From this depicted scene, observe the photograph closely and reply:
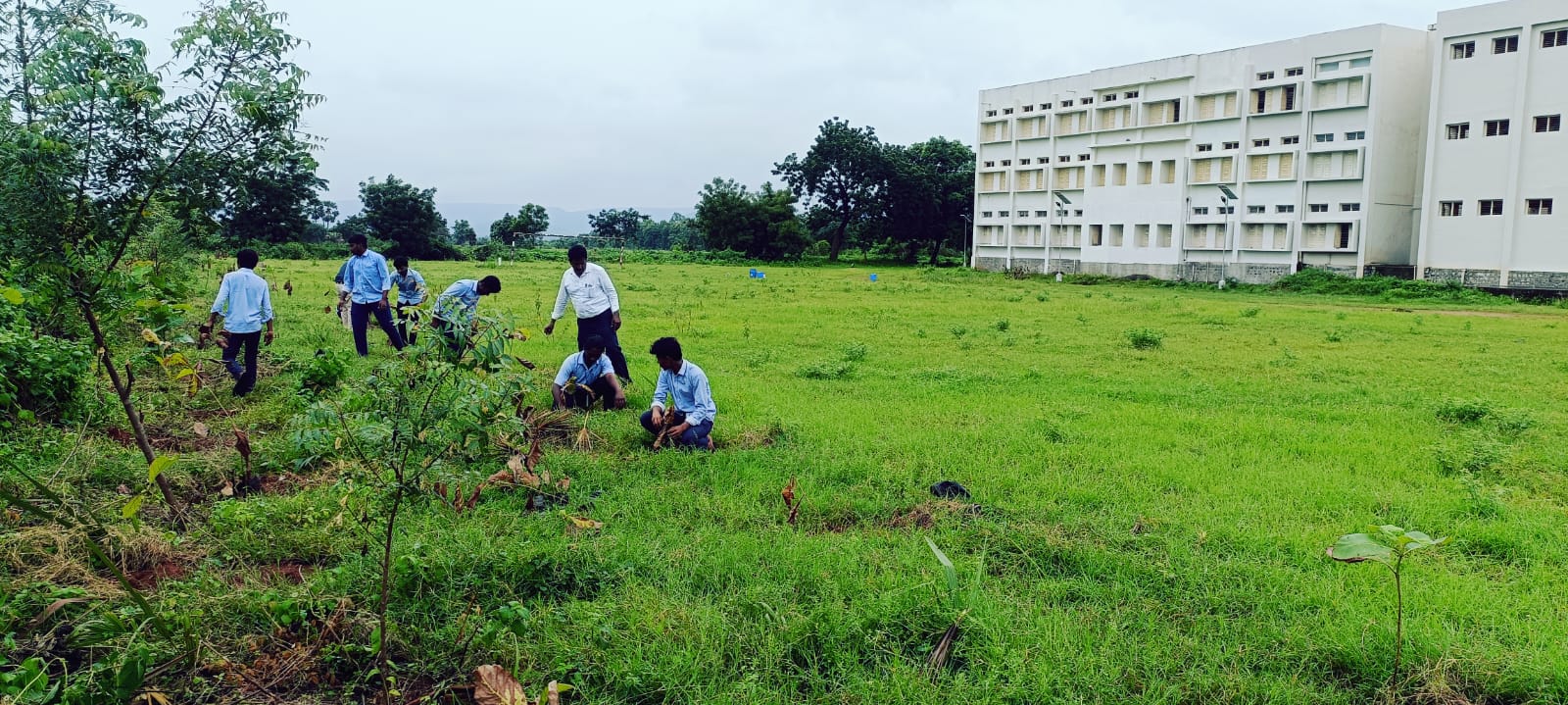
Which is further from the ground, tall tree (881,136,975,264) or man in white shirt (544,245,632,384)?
tall tree (881,136,975,264)

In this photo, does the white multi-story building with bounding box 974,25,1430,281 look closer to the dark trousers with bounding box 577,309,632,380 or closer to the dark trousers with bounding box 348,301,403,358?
the dark trousers with bounding box 577,309,632,380

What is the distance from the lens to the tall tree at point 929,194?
60.4 m

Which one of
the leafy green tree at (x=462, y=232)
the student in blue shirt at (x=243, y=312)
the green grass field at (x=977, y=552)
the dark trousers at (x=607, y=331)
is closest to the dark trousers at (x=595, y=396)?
the green grass field at (x=977, y=552)

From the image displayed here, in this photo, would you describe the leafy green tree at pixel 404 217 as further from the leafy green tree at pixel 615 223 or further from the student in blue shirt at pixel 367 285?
the student in blue shirt at pixel 367 285

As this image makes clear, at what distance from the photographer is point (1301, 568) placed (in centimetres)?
518

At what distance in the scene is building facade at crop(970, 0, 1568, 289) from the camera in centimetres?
3128

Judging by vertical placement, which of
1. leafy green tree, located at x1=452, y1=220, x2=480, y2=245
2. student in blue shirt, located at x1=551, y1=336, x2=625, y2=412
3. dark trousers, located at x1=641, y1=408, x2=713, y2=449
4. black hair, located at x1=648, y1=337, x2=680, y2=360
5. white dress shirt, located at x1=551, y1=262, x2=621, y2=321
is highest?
leafy green tree, located at x1=452, y1=220, x2=480, y2=245

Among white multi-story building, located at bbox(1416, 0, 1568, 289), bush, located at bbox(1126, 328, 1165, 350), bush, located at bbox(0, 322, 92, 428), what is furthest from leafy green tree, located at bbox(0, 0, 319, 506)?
white multi-story building, located at bbox(1416, 0, 1568, 289)

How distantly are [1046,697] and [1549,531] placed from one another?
4057 millimetres

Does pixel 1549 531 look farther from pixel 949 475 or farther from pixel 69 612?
pixel 69 612

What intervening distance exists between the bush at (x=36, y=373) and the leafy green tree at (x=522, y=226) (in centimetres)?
5341

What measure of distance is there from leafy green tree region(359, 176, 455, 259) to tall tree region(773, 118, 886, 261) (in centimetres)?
2398

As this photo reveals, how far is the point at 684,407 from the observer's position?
7754 mm

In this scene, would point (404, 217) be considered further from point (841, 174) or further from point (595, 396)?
point (595, 396)
